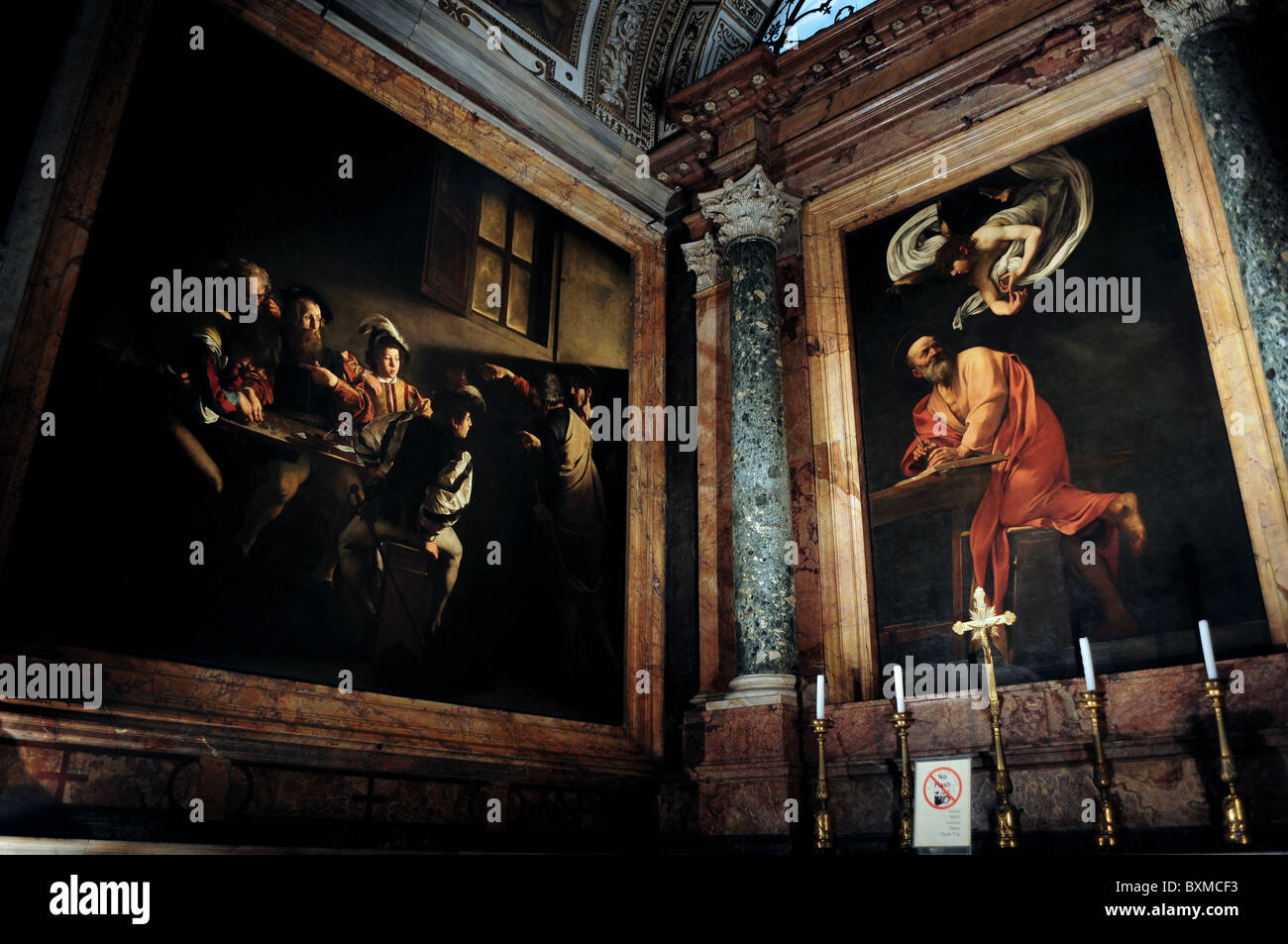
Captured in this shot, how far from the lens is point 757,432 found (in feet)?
25.0

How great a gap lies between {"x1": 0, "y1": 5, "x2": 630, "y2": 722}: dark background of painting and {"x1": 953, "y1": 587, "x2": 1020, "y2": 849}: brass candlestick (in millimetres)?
3045

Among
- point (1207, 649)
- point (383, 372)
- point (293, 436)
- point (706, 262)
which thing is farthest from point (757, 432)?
point (1207, 649)

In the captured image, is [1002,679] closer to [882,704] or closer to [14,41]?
[882,704]

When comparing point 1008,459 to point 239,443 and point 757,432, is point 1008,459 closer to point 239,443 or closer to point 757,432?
point 757,432

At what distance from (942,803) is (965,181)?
4956mm

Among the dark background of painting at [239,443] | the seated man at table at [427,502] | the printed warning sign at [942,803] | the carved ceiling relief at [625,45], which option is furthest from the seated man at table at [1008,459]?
the carved ceiling relief at [625,45]

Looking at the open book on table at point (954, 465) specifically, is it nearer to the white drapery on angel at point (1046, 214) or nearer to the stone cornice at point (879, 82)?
the white drapery on angel at point (1046, 214)

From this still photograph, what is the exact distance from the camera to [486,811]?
630 centimetres

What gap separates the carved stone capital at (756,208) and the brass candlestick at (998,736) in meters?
3.95

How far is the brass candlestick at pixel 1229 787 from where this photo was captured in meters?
4.61

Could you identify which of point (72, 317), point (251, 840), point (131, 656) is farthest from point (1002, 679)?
point (72, 317)
